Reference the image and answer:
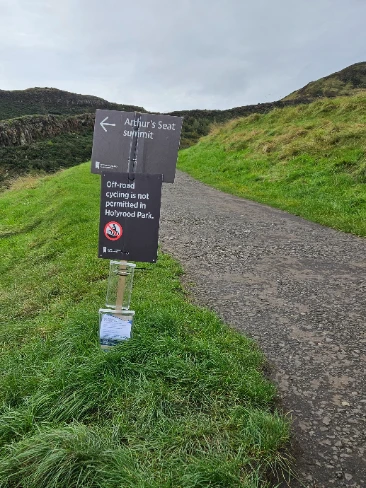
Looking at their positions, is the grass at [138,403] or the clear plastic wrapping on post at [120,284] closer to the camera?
the grass at [138,403]

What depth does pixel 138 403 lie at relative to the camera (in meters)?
3.26

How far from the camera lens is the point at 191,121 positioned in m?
49.8

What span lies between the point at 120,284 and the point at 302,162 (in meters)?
12.2

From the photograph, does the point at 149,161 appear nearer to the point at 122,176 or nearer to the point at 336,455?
the point at 122,176

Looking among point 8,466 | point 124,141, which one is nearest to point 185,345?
point 8,466

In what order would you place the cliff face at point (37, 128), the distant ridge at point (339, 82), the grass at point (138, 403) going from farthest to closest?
the distant ridge at point (339, 82), the cliff face at point (37, 128), the grass at point (138, 403)

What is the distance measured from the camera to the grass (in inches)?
105

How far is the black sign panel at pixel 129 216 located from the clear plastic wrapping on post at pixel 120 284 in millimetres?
149

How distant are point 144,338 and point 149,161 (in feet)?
5.50

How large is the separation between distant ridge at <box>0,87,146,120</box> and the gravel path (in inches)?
2338

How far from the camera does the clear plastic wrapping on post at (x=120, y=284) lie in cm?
412

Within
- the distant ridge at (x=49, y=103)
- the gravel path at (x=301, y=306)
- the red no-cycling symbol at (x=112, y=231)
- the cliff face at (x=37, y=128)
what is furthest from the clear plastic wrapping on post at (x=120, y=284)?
the distant ridge at (x=49, y=103)

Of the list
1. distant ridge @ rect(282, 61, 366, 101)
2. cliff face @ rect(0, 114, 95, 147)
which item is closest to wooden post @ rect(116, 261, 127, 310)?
cliff face @ rect(0, 114, 95, 147)

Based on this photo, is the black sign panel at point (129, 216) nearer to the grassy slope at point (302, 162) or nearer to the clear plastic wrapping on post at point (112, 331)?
the clear plastic wrapping on post at point (112, 331)
